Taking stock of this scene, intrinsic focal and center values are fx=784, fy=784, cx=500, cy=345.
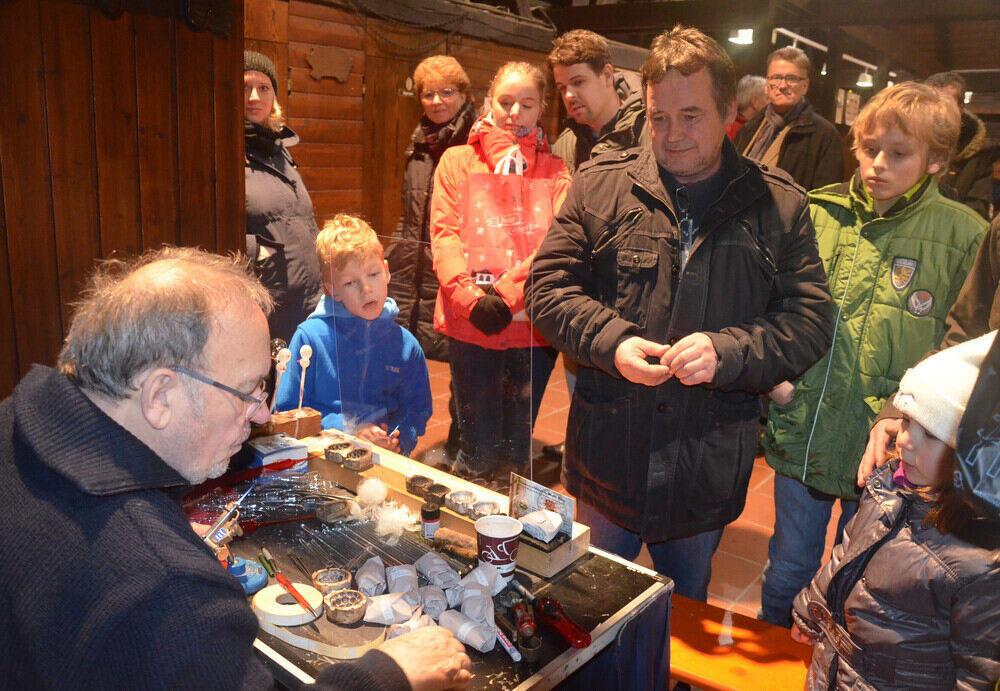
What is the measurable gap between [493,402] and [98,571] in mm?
1535

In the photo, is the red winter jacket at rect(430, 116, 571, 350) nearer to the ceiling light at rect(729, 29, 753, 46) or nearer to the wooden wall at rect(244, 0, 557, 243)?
the wooden wall at rect(244, 0, 557, 243)

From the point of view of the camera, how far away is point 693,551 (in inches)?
86.7

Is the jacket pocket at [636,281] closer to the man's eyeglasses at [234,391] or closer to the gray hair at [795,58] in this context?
the man's eyeglasses at [234,391]

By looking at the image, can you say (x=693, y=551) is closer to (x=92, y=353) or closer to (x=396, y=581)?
(x=396, y=581)

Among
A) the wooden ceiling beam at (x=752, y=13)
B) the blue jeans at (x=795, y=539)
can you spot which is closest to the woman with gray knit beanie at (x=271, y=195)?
the blue jeans at (x=795, y=539)

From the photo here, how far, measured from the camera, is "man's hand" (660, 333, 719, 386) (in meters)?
1.81

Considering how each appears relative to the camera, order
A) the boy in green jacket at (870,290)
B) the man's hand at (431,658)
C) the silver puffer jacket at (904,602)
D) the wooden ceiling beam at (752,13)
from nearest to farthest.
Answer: the man's hand at (431,658), the silver puffer jacket at (904,602), the boy in green jacket at (870,290), the wooden ceiling beam at (752,13)

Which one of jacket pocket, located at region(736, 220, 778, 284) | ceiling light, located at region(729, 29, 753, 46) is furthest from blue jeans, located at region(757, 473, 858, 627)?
ceiling light, located at region(729, 29, 753, 46)

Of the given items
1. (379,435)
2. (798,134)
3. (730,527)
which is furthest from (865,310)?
(798,134)

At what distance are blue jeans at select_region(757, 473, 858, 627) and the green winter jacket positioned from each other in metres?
0.08

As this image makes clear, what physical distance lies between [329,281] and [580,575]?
111cm

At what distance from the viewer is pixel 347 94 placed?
13.6 ft

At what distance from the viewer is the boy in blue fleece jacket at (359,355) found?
2.23 meters

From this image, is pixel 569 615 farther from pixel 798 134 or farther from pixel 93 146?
pixel 798 134
